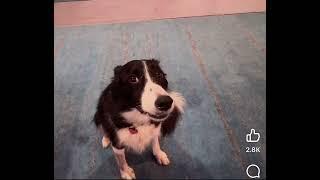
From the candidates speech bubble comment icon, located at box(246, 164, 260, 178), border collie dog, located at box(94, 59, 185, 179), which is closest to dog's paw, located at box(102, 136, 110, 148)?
border collie dog, located at box(94, 59, 185, 179)

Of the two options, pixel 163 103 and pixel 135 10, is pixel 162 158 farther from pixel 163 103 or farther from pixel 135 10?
pixel 135 10

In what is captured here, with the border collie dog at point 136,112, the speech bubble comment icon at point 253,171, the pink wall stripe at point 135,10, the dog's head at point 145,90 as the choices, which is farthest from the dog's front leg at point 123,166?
the pink wall stripe at point 135,10

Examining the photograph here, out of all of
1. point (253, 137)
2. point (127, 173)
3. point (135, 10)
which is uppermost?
point (135, 10)

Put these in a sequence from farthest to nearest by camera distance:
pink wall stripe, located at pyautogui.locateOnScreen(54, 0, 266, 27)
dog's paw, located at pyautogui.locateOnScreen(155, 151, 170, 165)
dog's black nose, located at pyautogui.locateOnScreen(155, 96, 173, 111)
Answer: pink wall stripe, located at pyautogui.locateOnScreen(54, 0, 266, 27)
dog's paw, located at pyautogui.locateOnScreen(155, 151, 170, 165)
dog's black nose, located at pyautogui.locateOnScreen(155, 96, 173, 111)

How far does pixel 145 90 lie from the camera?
108 cm

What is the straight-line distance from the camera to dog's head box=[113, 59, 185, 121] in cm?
107

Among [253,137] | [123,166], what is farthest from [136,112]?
[253,137]

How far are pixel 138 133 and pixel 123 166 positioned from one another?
0.37 feet

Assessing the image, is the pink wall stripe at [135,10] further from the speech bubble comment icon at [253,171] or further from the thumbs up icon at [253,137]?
the speech bubble comment icon at [253,171]

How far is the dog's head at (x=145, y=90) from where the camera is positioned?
107cm

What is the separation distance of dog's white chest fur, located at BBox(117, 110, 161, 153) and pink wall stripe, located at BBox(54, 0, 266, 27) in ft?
1.60

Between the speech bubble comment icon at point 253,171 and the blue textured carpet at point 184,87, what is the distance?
0.01 m

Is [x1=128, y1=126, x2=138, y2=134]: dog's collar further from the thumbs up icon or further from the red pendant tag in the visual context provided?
the thumbs up icon
